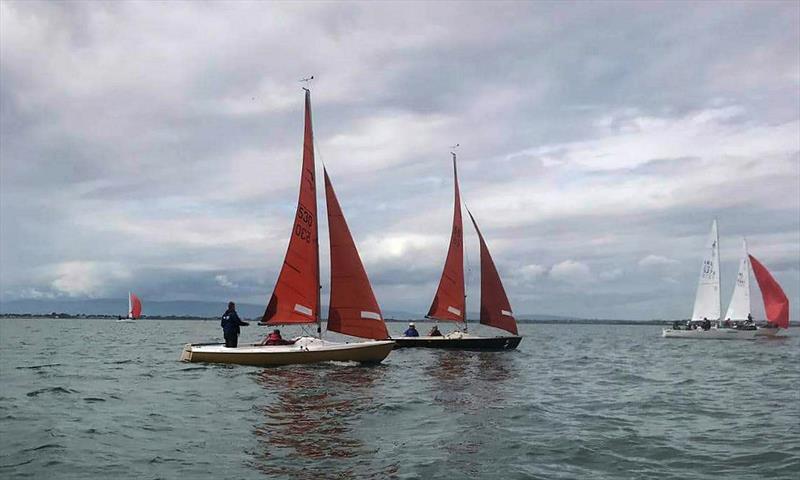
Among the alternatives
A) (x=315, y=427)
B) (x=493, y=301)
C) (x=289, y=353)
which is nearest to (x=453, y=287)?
(x=493, y=301)

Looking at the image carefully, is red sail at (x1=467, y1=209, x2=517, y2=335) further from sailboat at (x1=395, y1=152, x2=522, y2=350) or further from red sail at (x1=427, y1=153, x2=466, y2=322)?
red sail at (x1=427, y1=153, x2=466, y2=322)

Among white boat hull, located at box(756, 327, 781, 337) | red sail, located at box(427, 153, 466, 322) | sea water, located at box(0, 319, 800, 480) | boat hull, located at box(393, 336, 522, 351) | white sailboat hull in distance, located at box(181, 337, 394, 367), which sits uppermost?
red sail, located at box(427, 153, 466, 322)

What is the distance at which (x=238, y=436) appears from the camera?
14.3m

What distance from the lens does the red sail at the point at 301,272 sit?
1169 inches

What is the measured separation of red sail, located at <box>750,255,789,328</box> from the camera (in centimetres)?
7838

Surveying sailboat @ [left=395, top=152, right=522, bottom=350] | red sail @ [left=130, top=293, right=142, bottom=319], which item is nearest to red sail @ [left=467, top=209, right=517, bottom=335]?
sailboat @ [left=395, top=152, right=522, bottom=350]

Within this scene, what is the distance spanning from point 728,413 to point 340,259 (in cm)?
1684

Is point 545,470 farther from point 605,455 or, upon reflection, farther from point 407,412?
point 407,412

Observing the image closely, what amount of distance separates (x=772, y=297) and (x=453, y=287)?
2114 inches

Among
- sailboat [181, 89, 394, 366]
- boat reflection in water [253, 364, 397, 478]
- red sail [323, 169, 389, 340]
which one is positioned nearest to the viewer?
boat reflection in water [253, 364, 397, 478]

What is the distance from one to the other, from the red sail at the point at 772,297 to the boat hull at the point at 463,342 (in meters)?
51.1

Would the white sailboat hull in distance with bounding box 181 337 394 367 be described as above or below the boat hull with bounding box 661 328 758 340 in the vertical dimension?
above

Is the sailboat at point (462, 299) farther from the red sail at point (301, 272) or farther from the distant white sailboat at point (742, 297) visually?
the distant white sailboat at point (742, 297)

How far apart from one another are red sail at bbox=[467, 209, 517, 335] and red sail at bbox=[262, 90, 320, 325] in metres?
16.2
